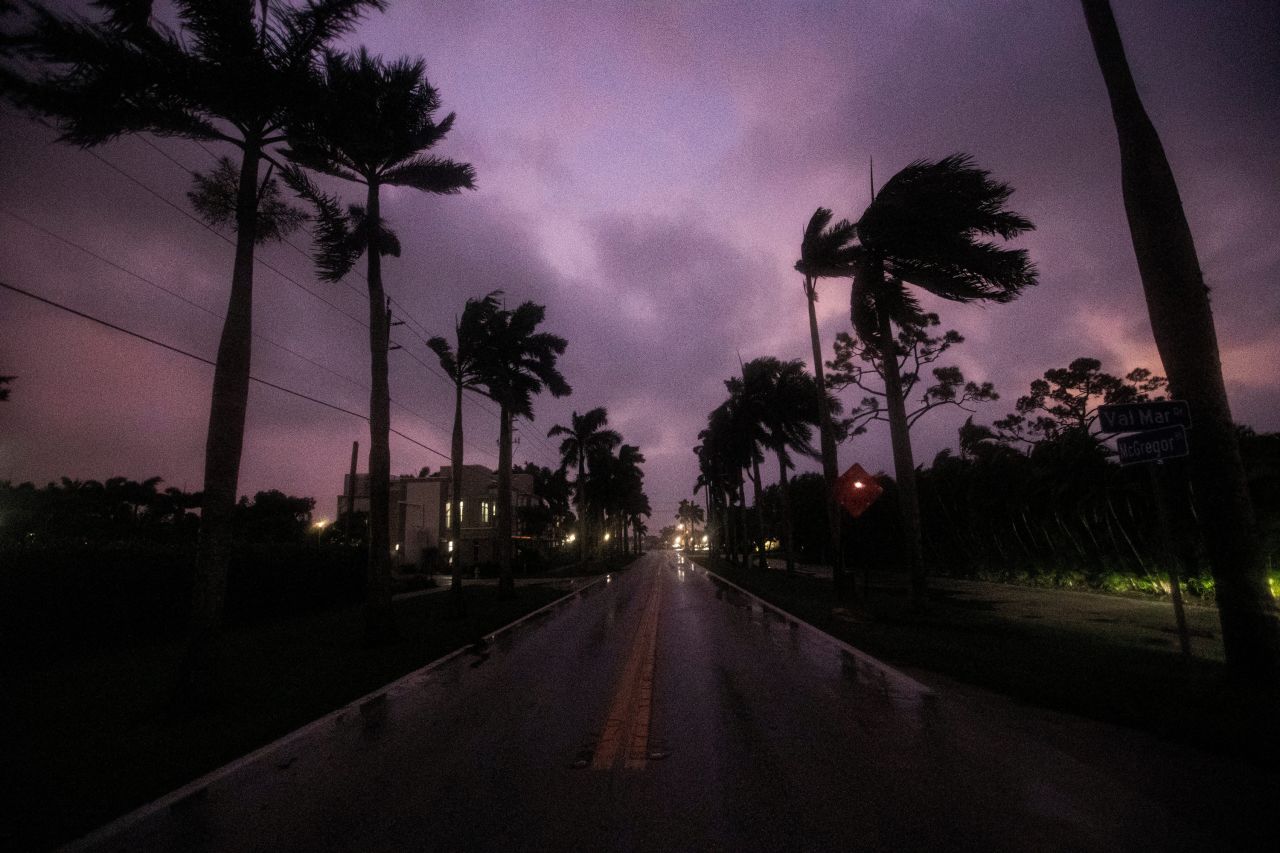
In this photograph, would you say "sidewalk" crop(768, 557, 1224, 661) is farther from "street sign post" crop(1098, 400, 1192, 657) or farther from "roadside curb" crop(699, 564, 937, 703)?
"roadside curb" crop(699, 564, 937, 703)

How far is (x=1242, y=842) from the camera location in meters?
3.50

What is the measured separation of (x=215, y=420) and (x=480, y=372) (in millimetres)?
15551

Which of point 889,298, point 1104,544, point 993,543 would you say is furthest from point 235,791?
point 993,543

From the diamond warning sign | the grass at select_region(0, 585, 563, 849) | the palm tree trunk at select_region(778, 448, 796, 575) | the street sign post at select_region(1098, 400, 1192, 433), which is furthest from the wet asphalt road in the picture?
the palm tree trunk at select_region(778, 448, 796, 575)

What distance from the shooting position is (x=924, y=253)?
15484mm

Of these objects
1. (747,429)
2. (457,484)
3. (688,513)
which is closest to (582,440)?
(747,429)

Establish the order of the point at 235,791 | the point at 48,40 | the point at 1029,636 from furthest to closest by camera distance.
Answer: the point at 1029,636
the point at 48,40
the point at 235,791

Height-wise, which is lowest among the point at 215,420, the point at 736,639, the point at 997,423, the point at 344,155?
the point at 736,639

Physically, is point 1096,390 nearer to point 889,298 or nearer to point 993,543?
point 993,543

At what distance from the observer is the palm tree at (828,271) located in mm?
18109

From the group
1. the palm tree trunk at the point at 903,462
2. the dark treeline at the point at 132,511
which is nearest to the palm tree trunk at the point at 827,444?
the palm tree trunk at the point at 903,462

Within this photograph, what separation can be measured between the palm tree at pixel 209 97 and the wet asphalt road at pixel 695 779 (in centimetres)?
302

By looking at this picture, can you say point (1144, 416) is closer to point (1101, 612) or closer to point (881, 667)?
point (881, 667)

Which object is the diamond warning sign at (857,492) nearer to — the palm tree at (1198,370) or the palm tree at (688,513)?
the palm tree at (1198,370)
